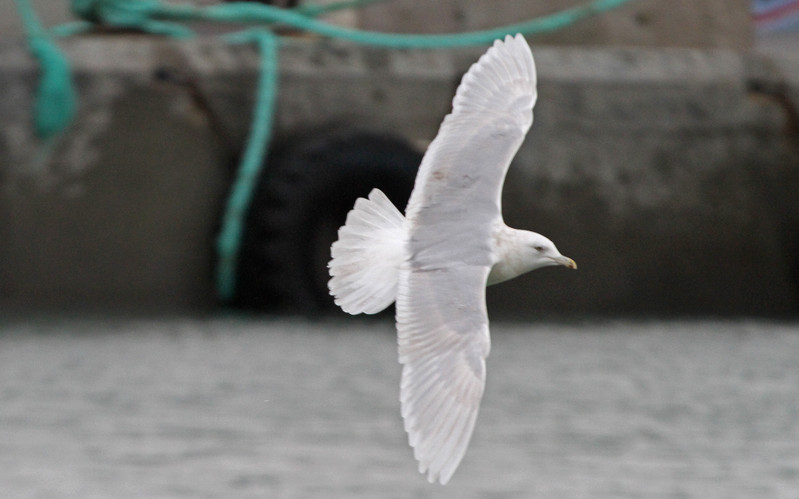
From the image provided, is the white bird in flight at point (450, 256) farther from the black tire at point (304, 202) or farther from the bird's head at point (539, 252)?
the black tire at point (304, 202)

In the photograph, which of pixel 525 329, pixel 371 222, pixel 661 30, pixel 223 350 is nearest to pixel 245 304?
pixel 223 350

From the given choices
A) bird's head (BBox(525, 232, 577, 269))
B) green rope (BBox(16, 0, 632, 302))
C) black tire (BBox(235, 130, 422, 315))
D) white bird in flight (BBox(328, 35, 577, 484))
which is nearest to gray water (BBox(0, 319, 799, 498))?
black tire (BBox(235, 130, 422, 315))

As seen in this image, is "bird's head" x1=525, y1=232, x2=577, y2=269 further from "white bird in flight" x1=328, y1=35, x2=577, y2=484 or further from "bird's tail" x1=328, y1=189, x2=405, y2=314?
"bird's tail" x1=328, y1=189, x2=405, y2=314

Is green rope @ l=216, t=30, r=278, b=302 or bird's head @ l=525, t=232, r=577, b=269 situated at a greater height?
bird's head @ l=525, t=232, r=577, b=269

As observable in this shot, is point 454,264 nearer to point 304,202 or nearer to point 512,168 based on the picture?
point 304,202

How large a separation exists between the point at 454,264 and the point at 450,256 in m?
0.02

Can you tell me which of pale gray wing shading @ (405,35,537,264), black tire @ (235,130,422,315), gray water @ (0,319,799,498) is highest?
pale gray wing shading @ (405,35,537,264)

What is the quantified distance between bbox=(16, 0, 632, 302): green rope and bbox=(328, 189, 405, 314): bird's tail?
413 cm

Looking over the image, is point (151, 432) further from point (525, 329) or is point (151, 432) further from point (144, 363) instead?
point (525, 329)

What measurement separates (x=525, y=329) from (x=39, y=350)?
2.43 meters

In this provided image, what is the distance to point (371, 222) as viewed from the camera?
3311 millimetres

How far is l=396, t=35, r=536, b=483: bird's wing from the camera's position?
2.90 meters

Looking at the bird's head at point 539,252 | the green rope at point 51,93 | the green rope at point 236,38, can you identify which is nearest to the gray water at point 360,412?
the green rope at point 236,38

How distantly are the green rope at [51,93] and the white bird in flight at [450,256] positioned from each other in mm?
4224
